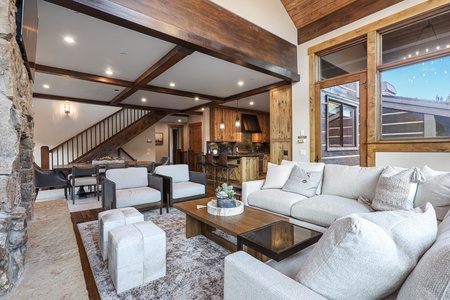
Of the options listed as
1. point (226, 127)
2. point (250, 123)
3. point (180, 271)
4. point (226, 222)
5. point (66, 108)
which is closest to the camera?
point (180, 271)

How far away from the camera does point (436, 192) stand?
6.98ft

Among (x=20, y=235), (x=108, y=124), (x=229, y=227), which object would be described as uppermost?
(x=108, y=124)

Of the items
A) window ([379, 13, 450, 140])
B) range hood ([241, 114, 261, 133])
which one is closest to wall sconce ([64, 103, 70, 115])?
range hood ([241, 114, 261, 133])

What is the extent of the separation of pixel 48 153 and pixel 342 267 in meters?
8.61

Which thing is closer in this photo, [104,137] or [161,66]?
[161,66]

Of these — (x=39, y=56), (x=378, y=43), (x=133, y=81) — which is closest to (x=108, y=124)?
(x=133, y=81)

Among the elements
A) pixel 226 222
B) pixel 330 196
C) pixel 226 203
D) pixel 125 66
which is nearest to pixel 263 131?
pixel 125 66

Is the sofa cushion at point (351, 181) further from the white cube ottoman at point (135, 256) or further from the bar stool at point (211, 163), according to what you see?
the bar stool at point (211, 163)

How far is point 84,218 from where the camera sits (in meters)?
3.69

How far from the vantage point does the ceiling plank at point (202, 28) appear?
2545 mm

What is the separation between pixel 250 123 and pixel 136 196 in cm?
682

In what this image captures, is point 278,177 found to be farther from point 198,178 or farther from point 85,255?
point 85,255

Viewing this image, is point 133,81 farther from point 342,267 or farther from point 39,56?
point 342,267

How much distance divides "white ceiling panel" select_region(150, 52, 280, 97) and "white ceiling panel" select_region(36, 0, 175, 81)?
568mm
